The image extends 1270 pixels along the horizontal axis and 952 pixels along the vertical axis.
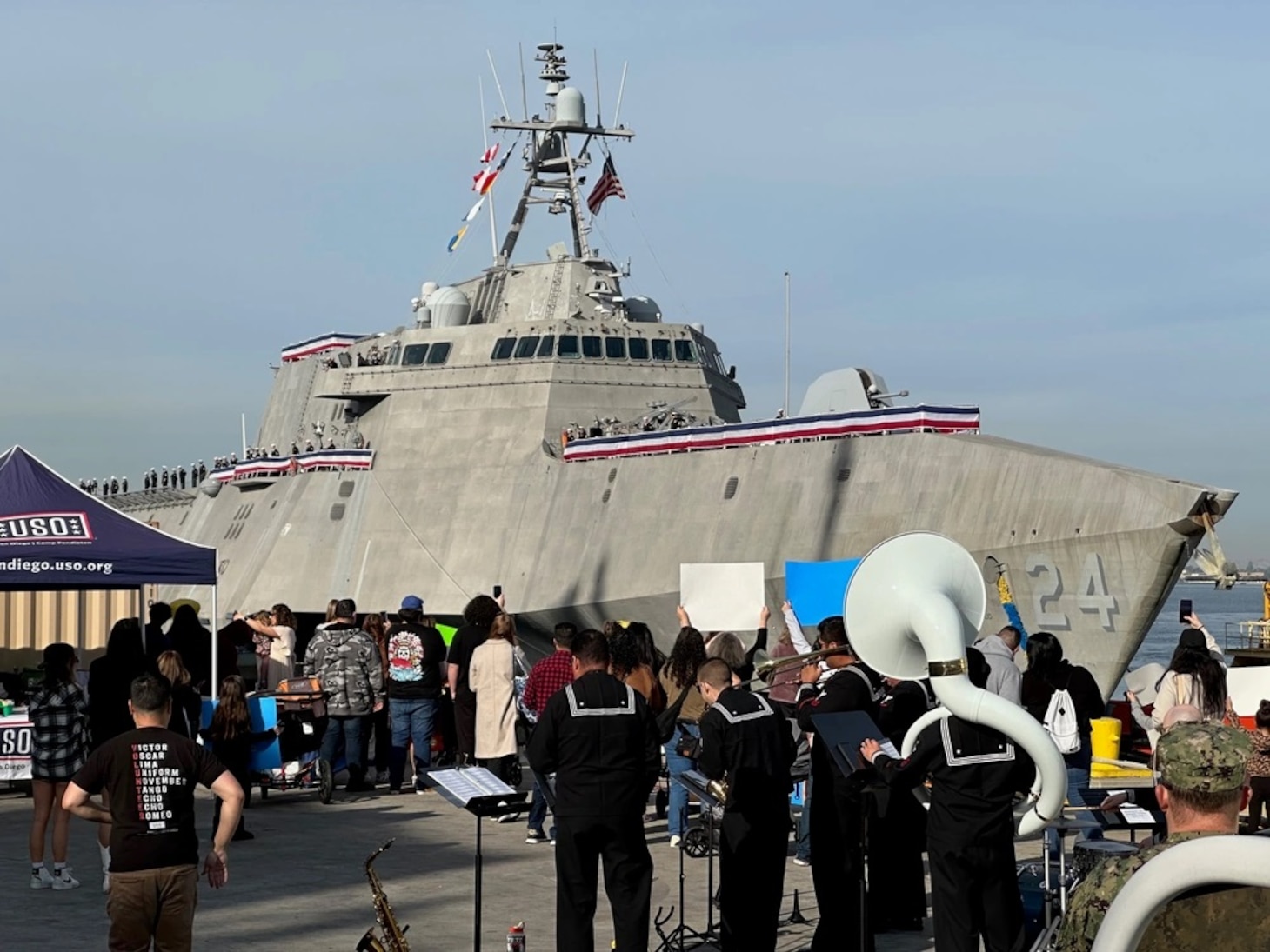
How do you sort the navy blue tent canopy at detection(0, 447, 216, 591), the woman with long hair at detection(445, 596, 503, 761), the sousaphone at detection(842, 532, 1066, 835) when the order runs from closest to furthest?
1. the sousaphone at detection(842, 532, 1066, 835)
2. the woman with long hair at detection(445, 596, 503, 761)
3. the navy blue tent canopy at detection(0, 447, 216, 591)

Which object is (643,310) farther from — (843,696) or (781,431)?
(843,696)

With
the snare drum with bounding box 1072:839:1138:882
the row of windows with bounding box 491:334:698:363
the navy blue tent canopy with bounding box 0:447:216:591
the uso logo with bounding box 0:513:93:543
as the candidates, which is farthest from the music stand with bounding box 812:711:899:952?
the row of windows with bounding box 491:334:698:363

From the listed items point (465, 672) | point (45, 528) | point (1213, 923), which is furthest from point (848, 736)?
point (45, 528)

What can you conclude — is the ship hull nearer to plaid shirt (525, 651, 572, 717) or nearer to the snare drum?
plaid shirt (525, 651, 572, 717)

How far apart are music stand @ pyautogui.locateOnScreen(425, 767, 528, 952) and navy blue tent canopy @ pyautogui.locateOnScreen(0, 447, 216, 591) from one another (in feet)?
25.0

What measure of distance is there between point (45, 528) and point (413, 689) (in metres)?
3.47

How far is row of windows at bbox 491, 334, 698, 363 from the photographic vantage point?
31156 millimetres

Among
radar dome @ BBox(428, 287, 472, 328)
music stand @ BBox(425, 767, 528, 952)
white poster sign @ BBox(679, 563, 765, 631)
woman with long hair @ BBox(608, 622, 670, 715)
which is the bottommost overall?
music stand @ BBox(425, 767, 528, 952)

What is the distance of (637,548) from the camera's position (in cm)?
2777

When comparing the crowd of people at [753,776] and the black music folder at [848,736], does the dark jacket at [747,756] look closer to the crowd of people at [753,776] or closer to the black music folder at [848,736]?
the crowd of people at [753,776]

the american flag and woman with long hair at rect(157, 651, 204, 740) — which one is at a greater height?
the american flag

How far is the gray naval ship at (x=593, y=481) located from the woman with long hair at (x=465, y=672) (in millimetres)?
9777

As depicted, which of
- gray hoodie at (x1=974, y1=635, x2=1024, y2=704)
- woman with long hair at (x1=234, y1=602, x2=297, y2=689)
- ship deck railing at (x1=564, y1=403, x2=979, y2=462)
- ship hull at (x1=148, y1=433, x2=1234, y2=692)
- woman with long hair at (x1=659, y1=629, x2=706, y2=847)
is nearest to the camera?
gray hoodie at (x1=974, y1=635, x2=1024, y2=704)

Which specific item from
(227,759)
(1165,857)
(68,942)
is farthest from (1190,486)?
(1165,857)
